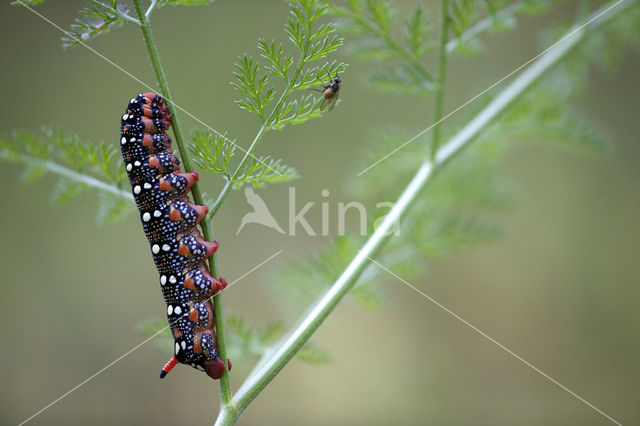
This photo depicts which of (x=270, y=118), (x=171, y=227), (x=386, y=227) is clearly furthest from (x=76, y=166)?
(x=386, y=227)

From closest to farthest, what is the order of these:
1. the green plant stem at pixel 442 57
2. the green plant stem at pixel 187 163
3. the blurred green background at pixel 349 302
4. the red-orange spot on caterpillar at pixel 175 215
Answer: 1. the green plant stem at pixel 187 163
2. the red-orange spot on caterpillar at pixel 175 215
3. the green plant stem at pixel 442 57
4. the blurred green background at pixel 349 302

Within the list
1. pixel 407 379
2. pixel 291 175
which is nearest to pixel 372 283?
pixel 291 175

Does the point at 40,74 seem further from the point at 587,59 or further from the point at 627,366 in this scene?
the point at 627,366

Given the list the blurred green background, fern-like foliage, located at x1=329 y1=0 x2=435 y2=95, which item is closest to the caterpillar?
fern-like foliage, located at x1=329 y1=0 x2=435 y2=95

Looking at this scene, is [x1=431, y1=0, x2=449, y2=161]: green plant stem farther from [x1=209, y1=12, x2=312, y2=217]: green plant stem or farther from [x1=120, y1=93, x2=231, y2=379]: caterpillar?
[x1=120, y1=93, x2=231, y2=379]: caterpillar

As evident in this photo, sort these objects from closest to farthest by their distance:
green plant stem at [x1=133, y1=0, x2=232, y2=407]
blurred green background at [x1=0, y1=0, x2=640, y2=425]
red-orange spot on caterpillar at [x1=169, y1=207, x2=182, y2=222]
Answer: green plant stem at [x1=133, y1=0, x2=232, y2=407], red-orange spot on caterpillar at [x1=169, y1=207, x2=182, y2=222], blurred green background at [x1=0, y1=0, x2=640, y2=425]

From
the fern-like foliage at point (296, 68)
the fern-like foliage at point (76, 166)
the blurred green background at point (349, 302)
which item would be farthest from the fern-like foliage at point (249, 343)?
the blurred green background at point (349, 302)

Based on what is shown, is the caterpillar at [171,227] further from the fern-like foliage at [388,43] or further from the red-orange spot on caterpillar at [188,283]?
the fern-like foliage at [388,43]
